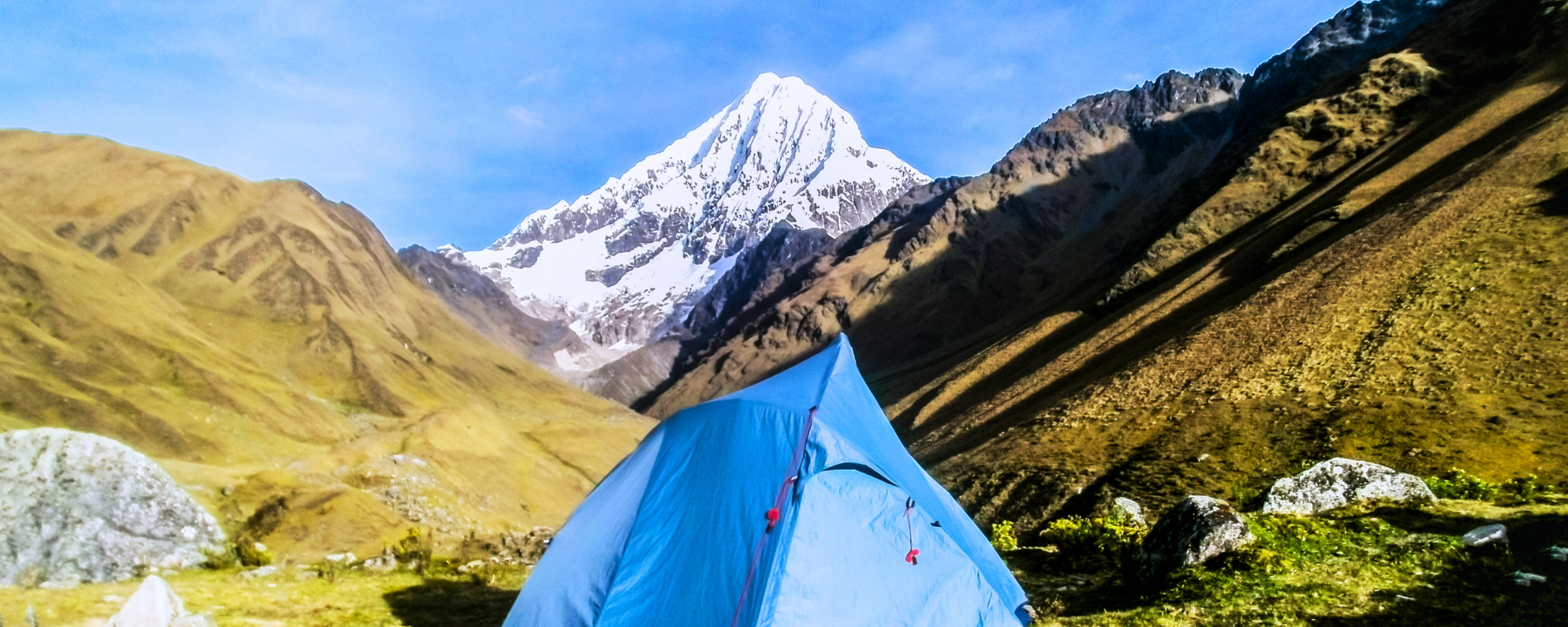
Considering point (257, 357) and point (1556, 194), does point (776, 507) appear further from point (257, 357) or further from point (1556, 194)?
point (257, 357)

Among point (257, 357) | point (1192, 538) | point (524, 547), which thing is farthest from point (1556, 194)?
point (257, 357)

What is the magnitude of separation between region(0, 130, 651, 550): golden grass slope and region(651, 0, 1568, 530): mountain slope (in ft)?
94.2

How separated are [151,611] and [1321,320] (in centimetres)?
3643

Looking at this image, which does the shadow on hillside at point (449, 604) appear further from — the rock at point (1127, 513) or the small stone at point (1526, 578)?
the rock at point (1127, 513)

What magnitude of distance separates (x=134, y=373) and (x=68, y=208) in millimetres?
60778

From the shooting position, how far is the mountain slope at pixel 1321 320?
918 inches

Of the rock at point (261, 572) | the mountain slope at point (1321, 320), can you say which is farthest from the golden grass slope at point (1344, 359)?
the rock at point (261, 572)

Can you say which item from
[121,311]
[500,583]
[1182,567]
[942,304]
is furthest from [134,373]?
[942,304]

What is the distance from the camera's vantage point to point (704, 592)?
8664mm

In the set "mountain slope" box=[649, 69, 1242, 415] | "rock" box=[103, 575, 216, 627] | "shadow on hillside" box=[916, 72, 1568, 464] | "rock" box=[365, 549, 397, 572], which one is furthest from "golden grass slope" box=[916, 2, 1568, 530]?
"mountain slope" box=[649, 69, 1242, 415]

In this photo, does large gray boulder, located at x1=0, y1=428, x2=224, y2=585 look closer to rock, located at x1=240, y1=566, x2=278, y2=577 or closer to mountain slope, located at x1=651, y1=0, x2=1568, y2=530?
rock, located at x1=240, y1=566, x2=278, y2=577

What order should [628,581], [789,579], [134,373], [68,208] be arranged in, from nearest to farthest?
[789,579], [628,581], [134,373], [68,208]

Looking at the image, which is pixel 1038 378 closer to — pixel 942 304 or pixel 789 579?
pixel 789 579

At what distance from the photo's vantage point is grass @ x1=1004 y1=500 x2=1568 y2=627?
8086 millimetres
